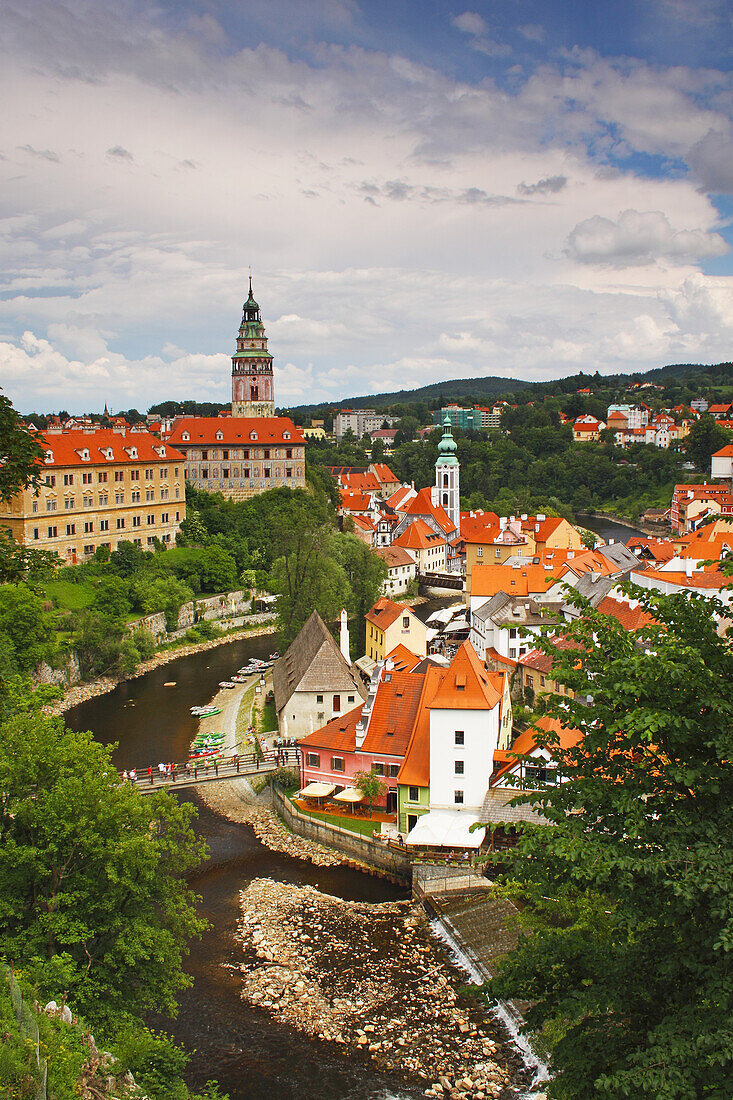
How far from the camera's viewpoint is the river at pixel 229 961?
49.5 ft

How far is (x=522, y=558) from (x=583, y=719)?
138 feet

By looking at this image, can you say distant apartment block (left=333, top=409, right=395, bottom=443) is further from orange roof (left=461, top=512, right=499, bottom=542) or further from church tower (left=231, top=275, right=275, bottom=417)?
orange roof (left=461, top=512, right=499, bottom=542)

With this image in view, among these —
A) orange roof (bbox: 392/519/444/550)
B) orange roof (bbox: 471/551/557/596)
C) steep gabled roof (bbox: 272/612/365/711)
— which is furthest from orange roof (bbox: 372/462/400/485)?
steep gabled roof (bbox: 272/612/365/711)

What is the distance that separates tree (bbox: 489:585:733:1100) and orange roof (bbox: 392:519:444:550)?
58.3m

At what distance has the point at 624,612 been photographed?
33.4m

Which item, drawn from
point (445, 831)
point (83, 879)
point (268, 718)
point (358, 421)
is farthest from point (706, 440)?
point (358, 421)

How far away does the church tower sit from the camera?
8319 cm

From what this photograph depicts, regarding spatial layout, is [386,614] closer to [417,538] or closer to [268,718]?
[268,718]

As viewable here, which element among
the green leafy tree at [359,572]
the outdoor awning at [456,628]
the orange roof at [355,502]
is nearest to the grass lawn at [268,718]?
the green leafy tree at [359,572]

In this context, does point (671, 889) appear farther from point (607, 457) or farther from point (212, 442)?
point (607, 457)

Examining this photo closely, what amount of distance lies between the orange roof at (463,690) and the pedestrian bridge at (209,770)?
6740mm

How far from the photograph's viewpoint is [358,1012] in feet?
55.6

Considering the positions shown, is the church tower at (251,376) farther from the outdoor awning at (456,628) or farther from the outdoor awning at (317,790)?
the outdoor awning at (317,790)

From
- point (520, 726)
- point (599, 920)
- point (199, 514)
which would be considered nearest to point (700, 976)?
point (599, 920)
